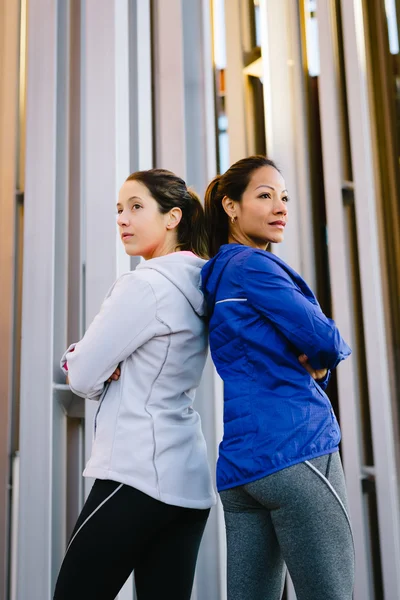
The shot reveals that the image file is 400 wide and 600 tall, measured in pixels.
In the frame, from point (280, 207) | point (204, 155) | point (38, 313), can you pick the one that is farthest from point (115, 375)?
point (204, 155)

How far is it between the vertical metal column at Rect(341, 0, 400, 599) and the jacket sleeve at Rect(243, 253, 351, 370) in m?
1.19

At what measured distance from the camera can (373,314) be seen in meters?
2.24

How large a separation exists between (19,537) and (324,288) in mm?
1357

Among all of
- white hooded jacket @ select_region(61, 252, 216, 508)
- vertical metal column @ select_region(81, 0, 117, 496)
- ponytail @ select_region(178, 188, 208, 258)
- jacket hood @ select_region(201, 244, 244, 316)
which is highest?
vertical metal column @ select_region(81, 0, 117, 496)

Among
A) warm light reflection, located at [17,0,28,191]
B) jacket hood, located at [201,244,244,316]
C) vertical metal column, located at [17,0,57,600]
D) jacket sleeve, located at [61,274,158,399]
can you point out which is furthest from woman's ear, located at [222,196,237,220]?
warm light reflection, located at [17,0,28,191]

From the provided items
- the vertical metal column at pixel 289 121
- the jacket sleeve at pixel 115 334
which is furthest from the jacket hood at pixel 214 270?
the vertical metal column at pixel 289 121

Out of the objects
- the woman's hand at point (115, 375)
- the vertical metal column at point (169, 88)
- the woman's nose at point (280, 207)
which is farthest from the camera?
the vertical metal column at point (169, 88)

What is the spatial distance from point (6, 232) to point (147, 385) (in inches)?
49.7

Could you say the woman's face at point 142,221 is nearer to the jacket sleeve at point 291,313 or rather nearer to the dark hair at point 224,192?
the dark hair at point 224,192

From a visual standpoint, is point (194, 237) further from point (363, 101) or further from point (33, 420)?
point (363, 101)

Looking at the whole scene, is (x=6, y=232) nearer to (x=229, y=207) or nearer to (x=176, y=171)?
(x=176, y=171)

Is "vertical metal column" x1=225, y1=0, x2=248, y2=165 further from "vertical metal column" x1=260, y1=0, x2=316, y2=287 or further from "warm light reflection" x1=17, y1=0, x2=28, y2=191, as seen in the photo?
"warm light reflection" x1=17, y1=0, x2=28, y2=191

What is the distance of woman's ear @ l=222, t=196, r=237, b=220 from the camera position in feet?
4.17

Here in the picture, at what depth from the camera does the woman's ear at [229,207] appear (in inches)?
50.1
